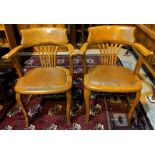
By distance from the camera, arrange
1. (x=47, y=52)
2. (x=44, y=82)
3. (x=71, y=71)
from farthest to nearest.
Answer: (x=47, y=52) → (x=71, y=71) → (x=44, y=82)

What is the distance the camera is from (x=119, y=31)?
1.49m

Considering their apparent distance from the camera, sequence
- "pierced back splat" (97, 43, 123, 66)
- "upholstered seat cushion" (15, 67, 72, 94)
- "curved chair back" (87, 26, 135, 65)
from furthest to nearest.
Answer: "pierced back splat" (97, 43, 123, 66), "curved chair back" (87, 26, 135, 65), "upholstered seat cushion" (15, 67, 72, 94)

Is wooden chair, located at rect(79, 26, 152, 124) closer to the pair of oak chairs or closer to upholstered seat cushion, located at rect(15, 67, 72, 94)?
the pair of oak chairs

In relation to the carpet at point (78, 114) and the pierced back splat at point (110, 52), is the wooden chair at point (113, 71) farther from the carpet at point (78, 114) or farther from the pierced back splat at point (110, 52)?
the carpet at point (78, 114)

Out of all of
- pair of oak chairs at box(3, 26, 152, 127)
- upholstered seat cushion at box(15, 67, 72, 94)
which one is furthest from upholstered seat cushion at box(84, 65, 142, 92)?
upholstered seat cushion at box(15, 67, 72, 94)

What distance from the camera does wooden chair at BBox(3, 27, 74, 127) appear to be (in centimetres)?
129

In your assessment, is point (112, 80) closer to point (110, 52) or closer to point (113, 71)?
point (113, 71)

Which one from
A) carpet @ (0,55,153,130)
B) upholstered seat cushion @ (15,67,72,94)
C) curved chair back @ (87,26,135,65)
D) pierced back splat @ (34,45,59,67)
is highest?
curved chair back @ (87,26,135,65)

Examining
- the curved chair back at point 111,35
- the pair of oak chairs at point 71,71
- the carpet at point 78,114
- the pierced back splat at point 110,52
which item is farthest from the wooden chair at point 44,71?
the pierced back splat at point 110,52

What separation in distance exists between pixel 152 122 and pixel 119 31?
883mm

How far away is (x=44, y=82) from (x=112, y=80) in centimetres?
55

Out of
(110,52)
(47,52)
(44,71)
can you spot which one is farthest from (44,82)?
(110,52)

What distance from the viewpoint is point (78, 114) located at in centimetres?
166

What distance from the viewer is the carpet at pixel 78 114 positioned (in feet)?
5.00
